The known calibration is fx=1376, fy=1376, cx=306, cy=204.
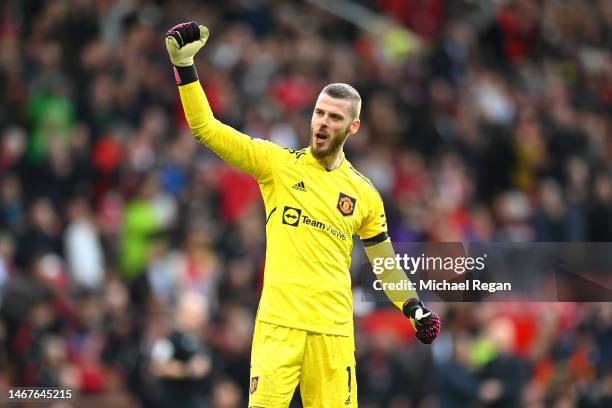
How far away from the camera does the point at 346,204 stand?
943cm

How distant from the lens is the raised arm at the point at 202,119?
28.5 feet

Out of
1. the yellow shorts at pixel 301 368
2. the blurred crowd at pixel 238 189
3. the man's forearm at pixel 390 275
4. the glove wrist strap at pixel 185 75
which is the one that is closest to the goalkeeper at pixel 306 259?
the yellow shorts at pixel 301 368

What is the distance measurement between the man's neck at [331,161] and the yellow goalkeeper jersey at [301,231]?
3 cm

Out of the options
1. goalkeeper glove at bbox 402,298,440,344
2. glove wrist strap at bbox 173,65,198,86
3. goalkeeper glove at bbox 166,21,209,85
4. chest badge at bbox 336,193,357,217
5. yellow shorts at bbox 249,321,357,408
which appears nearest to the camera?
goalkeeper glove at bbox 166,21,209,85

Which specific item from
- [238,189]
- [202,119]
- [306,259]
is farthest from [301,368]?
[238,189]

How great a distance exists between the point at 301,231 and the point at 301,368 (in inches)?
36.1

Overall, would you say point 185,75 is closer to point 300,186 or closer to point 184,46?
point 184,46

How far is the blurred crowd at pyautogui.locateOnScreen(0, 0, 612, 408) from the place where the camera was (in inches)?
583

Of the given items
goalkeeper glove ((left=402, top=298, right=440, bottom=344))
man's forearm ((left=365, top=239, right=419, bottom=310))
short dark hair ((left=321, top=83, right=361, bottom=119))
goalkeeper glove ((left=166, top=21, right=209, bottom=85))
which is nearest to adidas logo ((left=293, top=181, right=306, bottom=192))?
short dark hair ((left=321, top=83, right=361, bottom=119))

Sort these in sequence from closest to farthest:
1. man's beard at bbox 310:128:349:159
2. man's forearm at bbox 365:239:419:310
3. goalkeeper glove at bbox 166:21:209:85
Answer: goalkeeper glove at bbox 166:21:209:85, man's beard at bbox 310:128:349:159, man's forearm at bbox 365:239:419:310

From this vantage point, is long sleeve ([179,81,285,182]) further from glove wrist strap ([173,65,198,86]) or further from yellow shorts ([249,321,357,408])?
yellow shorts ([249,321,357,408])

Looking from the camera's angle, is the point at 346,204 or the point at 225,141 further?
the point at 346,204

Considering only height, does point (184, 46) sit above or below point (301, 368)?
above

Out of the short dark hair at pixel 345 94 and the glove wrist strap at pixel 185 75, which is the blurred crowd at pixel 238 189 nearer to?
the short dark hair at pixel 345 94
